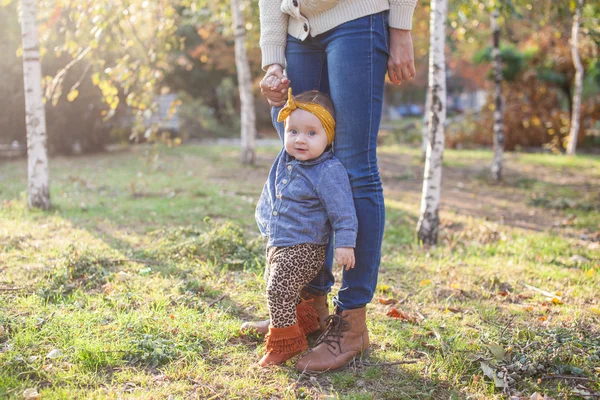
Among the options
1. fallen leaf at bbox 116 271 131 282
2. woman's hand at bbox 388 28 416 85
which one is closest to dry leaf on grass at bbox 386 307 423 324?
woman's hand at bbox 388 28 416 85

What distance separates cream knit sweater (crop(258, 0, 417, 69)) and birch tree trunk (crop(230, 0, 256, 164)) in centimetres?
632

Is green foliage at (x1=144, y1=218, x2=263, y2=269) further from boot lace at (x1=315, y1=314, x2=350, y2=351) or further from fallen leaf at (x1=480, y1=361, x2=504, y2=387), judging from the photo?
fallen leaf at (x1=480, y1=361, x2=504, y2=387)

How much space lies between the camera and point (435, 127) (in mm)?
4500

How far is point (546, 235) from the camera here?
488cm

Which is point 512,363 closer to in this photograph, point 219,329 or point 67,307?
point 219,329

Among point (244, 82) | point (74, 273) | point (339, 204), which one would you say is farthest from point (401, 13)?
point (244, 82)

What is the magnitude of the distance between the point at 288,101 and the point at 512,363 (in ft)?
4.77

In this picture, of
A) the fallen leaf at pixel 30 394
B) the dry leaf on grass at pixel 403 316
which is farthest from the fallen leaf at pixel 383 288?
the fallen leaf at pixel 30 394

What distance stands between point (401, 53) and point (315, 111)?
17.1 inches

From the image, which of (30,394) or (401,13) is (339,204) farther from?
(30,394)

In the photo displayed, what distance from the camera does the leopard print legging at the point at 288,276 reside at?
88.8 inches

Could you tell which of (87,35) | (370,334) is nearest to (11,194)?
(87,35)

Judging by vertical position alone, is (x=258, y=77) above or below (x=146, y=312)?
above

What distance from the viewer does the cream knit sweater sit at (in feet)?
7.11
